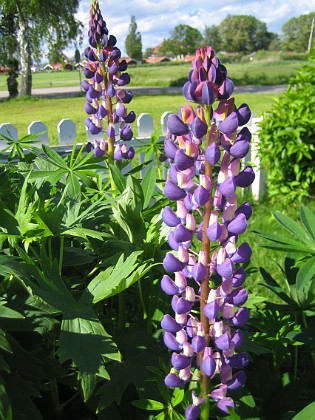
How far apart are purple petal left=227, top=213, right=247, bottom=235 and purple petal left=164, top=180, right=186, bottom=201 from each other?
12 cm

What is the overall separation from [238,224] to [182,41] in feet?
269

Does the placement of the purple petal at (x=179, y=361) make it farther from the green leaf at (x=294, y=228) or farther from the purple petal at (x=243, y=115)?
the green leaf at (x=294, y=228)

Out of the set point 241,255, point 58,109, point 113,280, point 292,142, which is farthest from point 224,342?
point 58,109

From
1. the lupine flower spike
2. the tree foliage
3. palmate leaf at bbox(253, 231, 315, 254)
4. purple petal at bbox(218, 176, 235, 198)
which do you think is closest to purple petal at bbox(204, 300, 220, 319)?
the lupine flower spike

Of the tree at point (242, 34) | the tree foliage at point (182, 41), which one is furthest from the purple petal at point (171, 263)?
the tree at point (242, 34)

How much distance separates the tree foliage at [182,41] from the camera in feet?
242

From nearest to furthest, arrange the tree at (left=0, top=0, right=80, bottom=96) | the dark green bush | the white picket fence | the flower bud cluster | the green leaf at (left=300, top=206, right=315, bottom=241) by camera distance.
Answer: the green leaf at (left=300, top=206, right=315, bottom=241), the flower bud cluster, the white picket fence, the dark green bush, the tree at (left=0, top=0, right=80, bottom=96)

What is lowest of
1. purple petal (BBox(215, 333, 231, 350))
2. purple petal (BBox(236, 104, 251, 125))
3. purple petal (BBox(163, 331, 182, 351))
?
purple petal (BBox(163, 331, 182, 351))

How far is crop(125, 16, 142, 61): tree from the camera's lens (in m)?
79.3

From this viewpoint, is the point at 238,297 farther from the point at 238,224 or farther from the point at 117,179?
the point at 117,179

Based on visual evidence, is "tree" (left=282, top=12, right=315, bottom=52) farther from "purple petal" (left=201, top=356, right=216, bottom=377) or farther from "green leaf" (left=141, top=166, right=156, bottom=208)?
"purple petal" (left=201, top=356, right=216, bottom=377)

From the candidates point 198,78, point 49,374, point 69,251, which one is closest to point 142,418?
point 49,374

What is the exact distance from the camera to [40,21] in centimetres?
2039

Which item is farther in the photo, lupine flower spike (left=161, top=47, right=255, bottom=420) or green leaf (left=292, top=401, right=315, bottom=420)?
green leaf (left=292, top=401, right=315, bottom=420)
